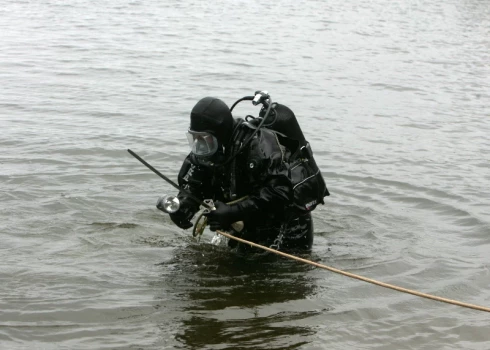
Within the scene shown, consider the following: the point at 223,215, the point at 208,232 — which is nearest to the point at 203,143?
the point at 223,215

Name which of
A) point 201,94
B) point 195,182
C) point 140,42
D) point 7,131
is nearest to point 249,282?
point 195,182

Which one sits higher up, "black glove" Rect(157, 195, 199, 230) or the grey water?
"black glove" Rect(157, 195, 199, 230)

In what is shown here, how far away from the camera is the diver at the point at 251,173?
5.75 m

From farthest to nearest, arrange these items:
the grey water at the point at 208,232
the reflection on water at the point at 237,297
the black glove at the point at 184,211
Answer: the black glove at the point at 184,211, the grey water at the point at 208,232, the reflection on water at the point at 237,297

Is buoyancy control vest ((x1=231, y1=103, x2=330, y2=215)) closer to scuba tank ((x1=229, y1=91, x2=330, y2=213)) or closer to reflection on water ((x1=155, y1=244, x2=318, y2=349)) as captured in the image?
scuba tank ((x1=229, y1=91, x2=330, y2=213))

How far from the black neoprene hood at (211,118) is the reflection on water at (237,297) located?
1.28 metres

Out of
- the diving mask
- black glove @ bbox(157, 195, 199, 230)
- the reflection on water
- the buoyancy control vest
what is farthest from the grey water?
the diving mask

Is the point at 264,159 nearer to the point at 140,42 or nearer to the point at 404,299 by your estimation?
the point at 404,299

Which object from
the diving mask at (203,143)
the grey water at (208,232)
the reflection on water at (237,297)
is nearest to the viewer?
the reflection on water at (237,297)

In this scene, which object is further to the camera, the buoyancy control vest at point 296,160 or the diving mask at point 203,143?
the buoyancy control vest at point 296,160

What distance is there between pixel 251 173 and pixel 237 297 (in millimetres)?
995

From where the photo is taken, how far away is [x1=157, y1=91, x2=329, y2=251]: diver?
226 inches

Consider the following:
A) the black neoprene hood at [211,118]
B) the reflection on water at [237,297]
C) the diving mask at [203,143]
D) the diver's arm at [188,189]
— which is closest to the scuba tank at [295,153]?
the black neoprene hood at [211,118]

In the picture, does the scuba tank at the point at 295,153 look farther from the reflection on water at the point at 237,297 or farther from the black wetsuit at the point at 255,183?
the reflection on water at the point at 237,297
